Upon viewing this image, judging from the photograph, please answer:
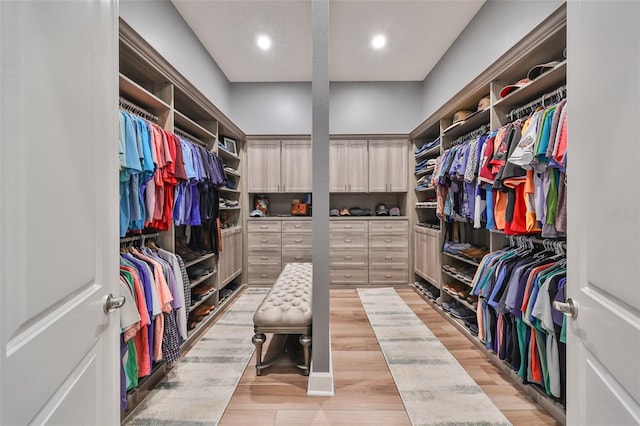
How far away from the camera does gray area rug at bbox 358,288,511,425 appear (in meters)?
1.62

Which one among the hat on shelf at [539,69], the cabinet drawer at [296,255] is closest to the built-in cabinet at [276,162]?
the cabinet drawer at [296,255]

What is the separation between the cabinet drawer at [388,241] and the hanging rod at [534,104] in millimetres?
2265

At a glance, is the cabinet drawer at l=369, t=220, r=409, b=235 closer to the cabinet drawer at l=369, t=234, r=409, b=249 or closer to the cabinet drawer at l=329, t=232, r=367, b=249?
the cabinet drawer at l=369, t=234, r=409, b=249

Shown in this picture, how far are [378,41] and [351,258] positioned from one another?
2.92m

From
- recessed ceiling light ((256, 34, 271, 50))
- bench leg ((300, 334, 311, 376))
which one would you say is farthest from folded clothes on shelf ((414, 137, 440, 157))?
bench leg ((300, 334, 311, 376))

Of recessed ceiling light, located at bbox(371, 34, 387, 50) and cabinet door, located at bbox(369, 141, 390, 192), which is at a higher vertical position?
recessed ceiling light, located at bbox(371, 34, 387, 50)

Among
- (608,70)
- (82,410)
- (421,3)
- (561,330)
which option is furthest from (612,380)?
(421,3)

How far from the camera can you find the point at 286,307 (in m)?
2.04

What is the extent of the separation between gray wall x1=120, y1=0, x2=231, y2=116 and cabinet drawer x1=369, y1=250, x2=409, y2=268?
3.21m

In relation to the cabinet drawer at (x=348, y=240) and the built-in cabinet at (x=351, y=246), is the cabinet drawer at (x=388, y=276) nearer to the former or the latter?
the built-in cabinet at (x=351, y=246)

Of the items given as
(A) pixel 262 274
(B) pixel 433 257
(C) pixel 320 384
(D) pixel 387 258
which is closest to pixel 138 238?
(C) pixel 320 384

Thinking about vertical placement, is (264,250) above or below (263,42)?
Result: below

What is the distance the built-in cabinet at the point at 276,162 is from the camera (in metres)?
4.33

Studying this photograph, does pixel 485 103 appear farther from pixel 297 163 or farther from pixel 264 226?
pixel 264 226
